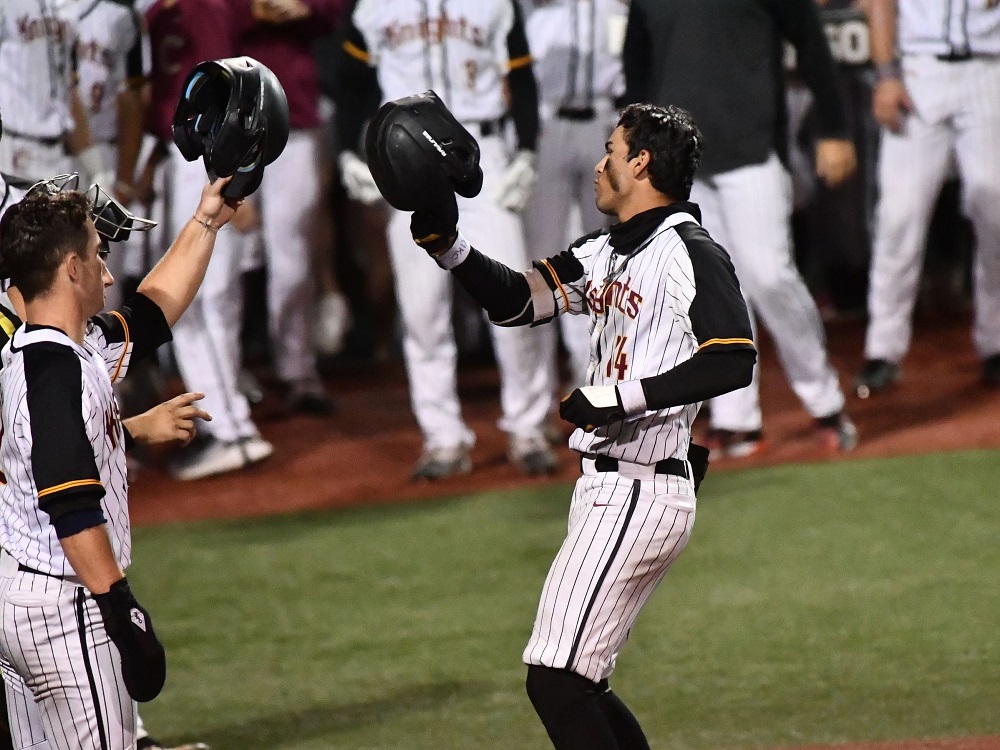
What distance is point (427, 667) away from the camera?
484 centimetres

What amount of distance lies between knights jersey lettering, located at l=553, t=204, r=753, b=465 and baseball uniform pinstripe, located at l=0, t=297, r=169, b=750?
3.62ft

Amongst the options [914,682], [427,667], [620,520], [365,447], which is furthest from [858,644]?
[365,447]

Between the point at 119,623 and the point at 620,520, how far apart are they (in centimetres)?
112

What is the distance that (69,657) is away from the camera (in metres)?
2.97

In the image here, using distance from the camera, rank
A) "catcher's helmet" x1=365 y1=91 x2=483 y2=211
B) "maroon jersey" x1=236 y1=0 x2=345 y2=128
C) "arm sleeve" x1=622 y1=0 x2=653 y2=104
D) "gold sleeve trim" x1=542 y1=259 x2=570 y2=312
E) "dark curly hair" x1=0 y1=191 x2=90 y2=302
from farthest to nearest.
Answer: "maroon jersey" x1=236 y1=0 x2=345 y2=128, "arm sleeve" x1=622 y1=0 x2=653 y2=104, "gold sleeve trim" x1=542 y1=259 x2=570 y2=312, "catcher's helmet" x1=365 y1=91 x2=483 y2=211, "dark curly hair" x1=0 y1=191 x2=90 y2=302

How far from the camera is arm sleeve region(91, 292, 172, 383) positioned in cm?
329

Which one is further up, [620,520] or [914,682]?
[620,520]

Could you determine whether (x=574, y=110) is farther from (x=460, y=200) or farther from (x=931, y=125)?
(x=931, y=125)

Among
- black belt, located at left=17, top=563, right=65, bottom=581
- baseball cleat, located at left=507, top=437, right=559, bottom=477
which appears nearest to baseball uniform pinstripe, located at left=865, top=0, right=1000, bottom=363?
baseball cleat, located at left=507, top=437, right=559, bottom=477

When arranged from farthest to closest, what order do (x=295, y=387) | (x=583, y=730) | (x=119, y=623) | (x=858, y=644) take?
(x=295, y=387)
(x=858, y=644)
(x=583, y=730)
(x=119, y=623)

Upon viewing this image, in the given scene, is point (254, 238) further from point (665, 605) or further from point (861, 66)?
point (861, 66)

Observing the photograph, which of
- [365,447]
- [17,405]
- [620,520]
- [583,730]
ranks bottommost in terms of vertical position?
[365,447]

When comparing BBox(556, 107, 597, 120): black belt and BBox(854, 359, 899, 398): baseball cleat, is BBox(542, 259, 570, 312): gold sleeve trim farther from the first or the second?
BBox(854, 359, 899, 398): baseball cleat

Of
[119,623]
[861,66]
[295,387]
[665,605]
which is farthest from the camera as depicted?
[861,66]
